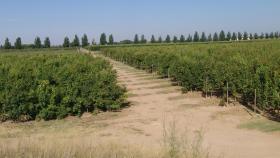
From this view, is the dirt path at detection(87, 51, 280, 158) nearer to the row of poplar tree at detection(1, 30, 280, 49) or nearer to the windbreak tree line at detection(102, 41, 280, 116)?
the windbreak tree line at detection(102, 41, 280, 116)

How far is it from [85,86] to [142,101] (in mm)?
4037

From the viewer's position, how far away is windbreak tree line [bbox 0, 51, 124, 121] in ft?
50.4

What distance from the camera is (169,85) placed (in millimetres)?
25766

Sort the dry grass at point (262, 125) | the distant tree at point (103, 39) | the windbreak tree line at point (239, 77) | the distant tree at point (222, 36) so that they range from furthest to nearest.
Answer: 1. the distant tree at point (222, 36)
2. the distant tree at point (103, 39)
3. the windbreak tree line at point (239, 77)
4. the dry grass at point (262, 125)

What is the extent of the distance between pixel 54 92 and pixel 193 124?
4820 millimetres

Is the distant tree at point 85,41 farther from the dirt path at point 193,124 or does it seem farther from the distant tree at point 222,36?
the dirt path at point 193,124

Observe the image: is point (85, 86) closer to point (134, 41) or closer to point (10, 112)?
point (10, 112)

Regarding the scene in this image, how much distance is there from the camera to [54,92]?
15.6 meters

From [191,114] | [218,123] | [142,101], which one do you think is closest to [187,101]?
[142,101]

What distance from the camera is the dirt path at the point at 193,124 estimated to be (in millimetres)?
11273

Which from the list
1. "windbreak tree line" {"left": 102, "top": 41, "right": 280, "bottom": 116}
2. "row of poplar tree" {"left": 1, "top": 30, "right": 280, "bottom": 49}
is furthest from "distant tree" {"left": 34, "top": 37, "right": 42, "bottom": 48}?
"windbreak tree line" {"left": 102, "top": 41, "right": 280, "bottom": 116}

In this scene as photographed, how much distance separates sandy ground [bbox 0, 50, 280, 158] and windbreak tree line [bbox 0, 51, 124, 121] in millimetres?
507

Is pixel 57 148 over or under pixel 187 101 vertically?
over

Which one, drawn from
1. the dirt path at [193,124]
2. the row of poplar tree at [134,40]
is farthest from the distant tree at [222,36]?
the dirt path at [193,124]
